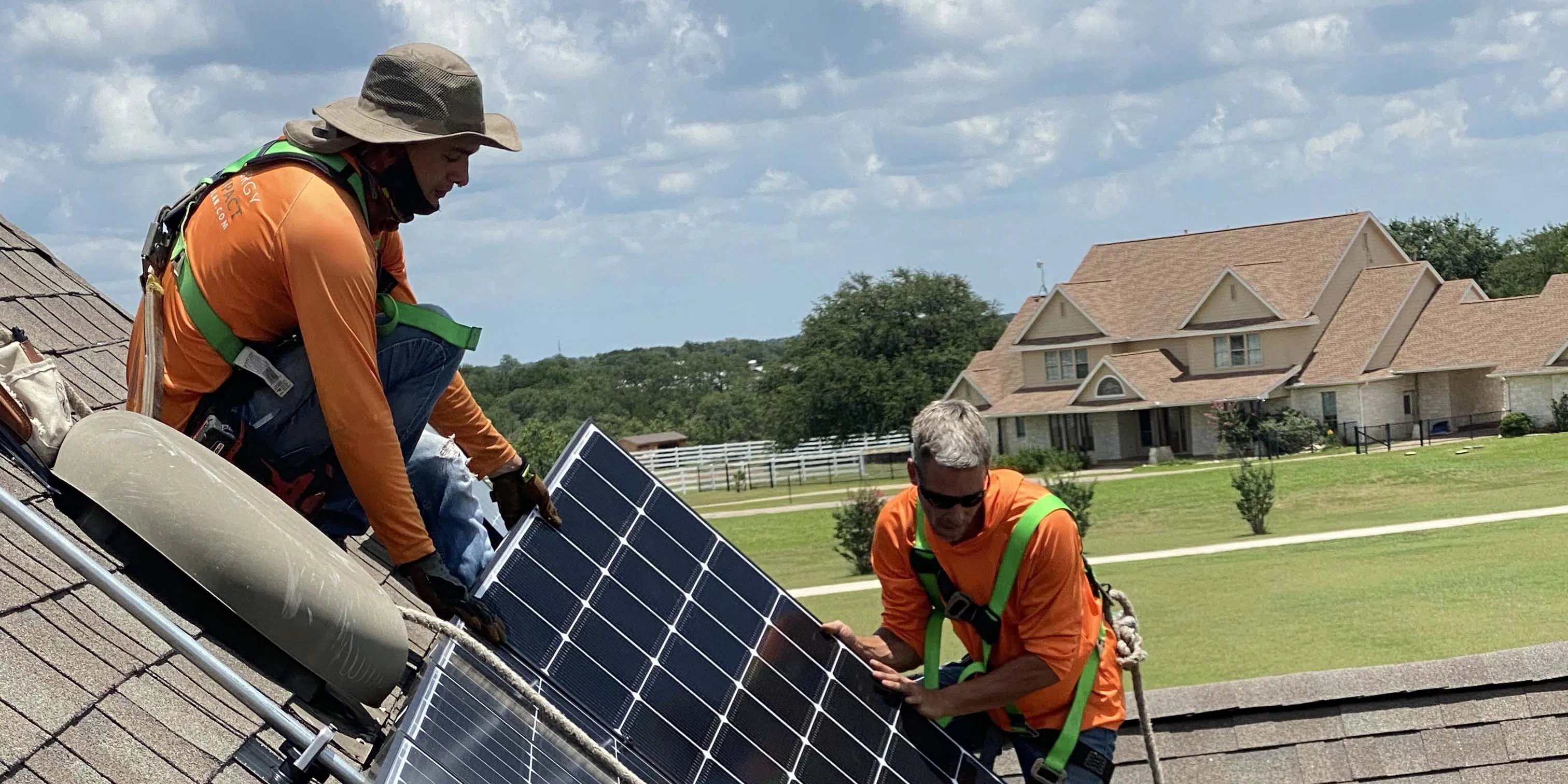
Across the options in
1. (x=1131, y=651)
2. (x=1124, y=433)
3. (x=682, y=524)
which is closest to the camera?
(x=682, y=524)

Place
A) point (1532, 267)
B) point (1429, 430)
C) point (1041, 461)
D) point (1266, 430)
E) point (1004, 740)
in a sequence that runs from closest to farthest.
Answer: point (1004, 740) → point (1266, 430) → point (1429, 430) → point (1041, 461) → point (1532, 267)

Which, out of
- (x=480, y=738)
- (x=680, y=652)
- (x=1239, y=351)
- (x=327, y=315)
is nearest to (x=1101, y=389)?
(x=1239, y=351)

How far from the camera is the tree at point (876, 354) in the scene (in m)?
82.8

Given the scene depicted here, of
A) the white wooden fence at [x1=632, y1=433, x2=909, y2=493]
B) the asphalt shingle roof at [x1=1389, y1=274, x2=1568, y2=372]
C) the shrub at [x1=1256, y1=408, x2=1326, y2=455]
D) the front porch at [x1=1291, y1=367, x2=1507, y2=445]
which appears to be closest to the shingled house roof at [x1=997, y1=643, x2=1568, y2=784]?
the shrub at [x1=1256, y1=408, x2=1326, y2=455]

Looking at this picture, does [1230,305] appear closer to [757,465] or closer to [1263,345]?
[1263,345]

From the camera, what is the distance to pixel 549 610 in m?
4.43

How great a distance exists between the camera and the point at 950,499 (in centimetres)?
485

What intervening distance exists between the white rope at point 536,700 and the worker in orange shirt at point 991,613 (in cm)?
130

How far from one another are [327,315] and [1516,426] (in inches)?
1954

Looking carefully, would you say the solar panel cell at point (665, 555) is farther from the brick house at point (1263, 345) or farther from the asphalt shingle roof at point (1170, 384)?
the asphalt shingle roof at point (1170, 384)

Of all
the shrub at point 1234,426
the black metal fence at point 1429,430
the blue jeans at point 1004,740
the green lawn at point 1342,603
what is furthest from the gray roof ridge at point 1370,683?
the shrub at point 1234,426

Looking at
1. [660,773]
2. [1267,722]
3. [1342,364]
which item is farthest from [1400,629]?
[1342,364]

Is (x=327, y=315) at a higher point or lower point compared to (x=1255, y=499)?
higher

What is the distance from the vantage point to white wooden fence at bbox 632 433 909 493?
6662 centimetres
